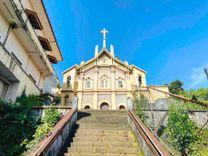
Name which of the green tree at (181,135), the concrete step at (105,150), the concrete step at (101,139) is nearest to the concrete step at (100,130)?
the concrete step at (101,139)

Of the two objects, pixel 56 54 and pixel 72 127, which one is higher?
pixel 56 54

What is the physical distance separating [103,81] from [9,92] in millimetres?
17193

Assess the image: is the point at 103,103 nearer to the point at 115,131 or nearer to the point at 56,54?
the point at 56,54

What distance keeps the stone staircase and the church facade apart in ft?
46.7

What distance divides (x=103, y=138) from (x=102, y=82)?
65.0ft

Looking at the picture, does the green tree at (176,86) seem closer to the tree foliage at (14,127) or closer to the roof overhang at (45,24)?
the roof overhang at (45,24)

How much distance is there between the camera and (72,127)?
28.7 ft

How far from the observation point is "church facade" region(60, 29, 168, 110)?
2522cm

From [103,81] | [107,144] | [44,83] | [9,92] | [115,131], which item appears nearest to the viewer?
[107,144]

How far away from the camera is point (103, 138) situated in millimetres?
7449

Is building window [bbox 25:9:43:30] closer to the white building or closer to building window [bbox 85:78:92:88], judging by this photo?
the white building

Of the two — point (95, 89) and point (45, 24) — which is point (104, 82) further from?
point (45, 24)

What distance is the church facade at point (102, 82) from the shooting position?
25.2 meters

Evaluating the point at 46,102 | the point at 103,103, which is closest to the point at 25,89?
the point at 46,102
